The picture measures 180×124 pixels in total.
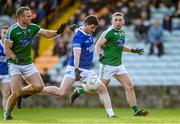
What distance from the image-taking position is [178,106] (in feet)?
82.0

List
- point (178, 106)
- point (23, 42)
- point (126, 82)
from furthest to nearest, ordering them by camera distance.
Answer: point (178, 106) < point (126, 82) < point (23, 42)

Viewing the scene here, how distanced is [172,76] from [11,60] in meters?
10.7

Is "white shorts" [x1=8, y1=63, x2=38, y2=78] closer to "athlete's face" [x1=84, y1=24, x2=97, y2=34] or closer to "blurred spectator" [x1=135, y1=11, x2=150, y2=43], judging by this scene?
"athlete's face" [x1=84, y1=24, x2=97, y2=34]

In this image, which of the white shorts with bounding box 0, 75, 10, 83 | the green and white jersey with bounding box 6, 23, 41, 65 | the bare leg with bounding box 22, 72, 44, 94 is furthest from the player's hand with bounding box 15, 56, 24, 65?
the white shorts with bounding box 0, 75, 10, 83

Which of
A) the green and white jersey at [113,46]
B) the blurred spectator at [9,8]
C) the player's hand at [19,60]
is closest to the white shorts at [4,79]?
the player's hand at [19,60]

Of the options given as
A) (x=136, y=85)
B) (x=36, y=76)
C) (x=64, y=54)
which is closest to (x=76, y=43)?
(x=36, y=76)

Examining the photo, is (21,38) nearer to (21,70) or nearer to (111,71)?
(21,70)

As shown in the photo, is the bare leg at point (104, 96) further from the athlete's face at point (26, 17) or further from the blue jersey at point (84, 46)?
the athlete's face at point (26, 17)

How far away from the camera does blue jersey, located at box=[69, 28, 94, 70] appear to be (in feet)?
55.1

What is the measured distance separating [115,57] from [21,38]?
2570 millimetres

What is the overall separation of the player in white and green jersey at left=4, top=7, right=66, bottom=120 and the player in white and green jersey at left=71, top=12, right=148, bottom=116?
1.33m

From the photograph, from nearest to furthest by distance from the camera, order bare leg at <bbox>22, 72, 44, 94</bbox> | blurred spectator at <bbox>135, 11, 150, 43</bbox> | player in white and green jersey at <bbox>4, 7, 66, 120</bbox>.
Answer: player in white and green jersey at <bbox>4, 7, 66, 120</bbox> < bare leg at <bbox>22, 72, 44, 94</bbox> < blurred spectator at <bbox>135, 11, 150, 43</bbox>

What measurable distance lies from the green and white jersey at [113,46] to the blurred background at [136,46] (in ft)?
23.5

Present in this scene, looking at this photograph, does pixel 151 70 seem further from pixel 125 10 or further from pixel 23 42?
pixel 23 42
